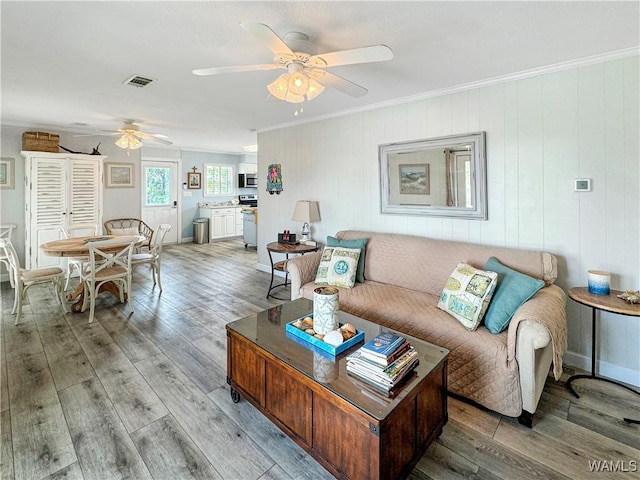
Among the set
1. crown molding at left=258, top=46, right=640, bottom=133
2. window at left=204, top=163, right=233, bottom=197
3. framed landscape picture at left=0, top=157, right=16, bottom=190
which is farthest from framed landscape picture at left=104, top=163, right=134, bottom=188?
crown molding at left=258, top=46, right=640, bottom=133

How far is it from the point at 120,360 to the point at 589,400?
344cm

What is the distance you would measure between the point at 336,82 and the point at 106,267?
3.25 meters

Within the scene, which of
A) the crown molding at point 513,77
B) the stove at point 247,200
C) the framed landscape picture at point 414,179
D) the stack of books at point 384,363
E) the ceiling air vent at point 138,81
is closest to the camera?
the stack of books at point 384,363

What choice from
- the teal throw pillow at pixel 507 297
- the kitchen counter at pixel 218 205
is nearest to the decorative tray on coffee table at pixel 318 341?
the teal throw pillow at pixel 507 297

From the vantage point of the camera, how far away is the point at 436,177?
3258 mm

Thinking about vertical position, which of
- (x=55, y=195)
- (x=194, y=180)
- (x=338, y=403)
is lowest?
(x=338, y=403)

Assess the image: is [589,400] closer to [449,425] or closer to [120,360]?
[449,425]

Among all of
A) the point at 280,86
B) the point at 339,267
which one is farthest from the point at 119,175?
the point at 280,86

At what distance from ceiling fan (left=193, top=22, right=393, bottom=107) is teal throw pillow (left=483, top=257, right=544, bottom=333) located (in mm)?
1646

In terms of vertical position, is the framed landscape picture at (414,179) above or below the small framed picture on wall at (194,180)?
below

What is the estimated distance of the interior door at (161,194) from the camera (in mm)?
7758

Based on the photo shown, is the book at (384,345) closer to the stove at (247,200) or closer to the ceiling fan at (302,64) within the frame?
the ceiling fan at (302,64)

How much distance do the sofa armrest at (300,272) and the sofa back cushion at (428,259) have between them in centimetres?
56

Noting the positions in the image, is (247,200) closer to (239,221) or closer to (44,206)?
(239,221)
